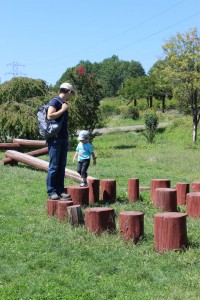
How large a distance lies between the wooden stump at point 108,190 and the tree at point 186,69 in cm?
1990

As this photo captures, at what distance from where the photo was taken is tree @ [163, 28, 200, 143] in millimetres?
27172

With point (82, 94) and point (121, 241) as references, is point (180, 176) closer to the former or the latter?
point (121, 241)

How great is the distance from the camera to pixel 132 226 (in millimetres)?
5246

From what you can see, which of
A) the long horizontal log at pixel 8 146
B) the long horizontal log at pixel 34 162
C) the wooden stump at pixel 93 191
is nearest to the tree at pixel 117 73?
the long horizontal log at pixel 8 146

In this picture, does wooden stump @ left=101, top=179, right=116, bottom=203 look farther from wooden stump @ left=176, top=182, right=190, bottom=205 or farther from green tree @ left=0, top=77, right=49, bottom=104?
green tree @ left=0, top=77, right=49, bottom=104

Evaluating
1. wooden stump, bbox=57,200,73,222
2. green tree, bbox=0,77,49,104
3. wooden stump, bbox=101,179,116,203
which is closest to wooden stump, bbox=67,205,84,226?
wooden stump, bbox=57,200,73,222

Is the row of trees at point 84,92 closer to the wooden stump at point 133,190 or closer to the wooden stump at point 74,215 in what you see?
the wooden stump at point 133,190

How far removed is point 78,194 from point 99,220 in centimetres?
161

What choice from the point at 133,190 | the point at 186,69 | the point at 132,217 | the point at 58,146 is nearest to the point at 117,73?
the point at 186,69

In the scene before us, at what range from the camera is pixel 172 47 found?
28.3m

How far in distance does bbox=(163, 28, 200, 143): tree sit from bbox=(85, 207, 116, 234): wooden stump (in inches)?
872

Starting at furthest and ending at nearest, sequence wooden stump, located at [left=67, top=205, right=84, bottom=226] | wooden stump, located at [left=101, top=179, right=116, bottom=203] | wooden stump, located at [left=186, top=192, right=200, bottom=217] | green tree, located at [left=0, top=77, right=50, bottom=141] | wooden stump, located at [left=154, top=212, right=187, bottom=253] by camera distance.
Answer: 1. green tree, located at [left=0, top=77, right=50, bottom=141]
2. wooden stump, located at [left=101, top=179, right=116, bottom=203]
3. wooden stump, located at [left=186, top=192, right=200, bottom=217]
4. wooden stump, located at [left=67, top=205, right=84, bottom=226]
5. wooden stump, located at [left=154, top=212, right=187, bottom=253]

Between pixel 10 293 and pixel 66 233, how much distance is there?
1.81 meters

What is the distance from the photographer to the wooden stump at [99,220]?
5512 millimetres
